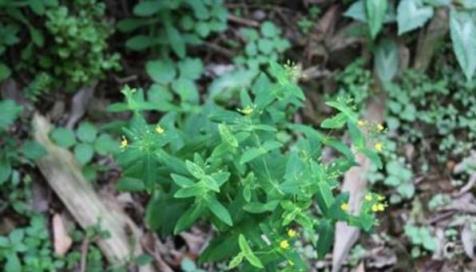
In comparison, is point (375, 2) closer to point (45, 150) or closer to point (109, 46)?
point (109, 46)

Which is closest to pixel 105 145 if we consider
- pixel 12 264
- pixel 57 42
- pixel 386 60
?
pixel 57 42

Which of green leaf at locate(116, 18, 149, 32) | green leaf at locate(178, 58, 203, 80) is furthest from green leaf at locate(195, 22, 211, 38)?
green leaf at locate(116, 18, 149, 32)

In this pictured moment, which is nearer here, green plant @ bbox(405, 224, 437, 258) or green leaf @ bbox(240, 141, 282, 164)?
green leaf @ bbox(240, 141, 282, 164)

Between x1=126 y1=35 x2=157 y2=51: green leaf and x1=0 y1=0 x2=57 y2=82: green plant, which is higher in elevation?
x1=0 y1=0 x2=57 y2=82: green plant

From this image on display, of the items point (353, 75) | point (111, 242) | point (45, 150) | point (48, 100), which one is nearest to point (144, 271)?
point (111, 242)

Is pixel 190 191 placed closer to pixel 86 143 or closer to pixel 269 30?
pixel 86 143

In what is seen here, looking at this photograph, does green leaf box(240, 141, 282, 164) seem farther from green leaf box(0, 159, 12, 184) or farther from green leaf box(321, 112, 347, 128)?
green leaf box(0, 159, 12, 184)

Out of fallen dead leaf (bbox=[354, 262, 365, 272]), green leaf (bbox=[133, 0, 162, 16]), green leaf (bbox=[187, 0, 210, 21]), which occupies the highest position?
green leaf (bbox=[133, 0, 162, 16])
